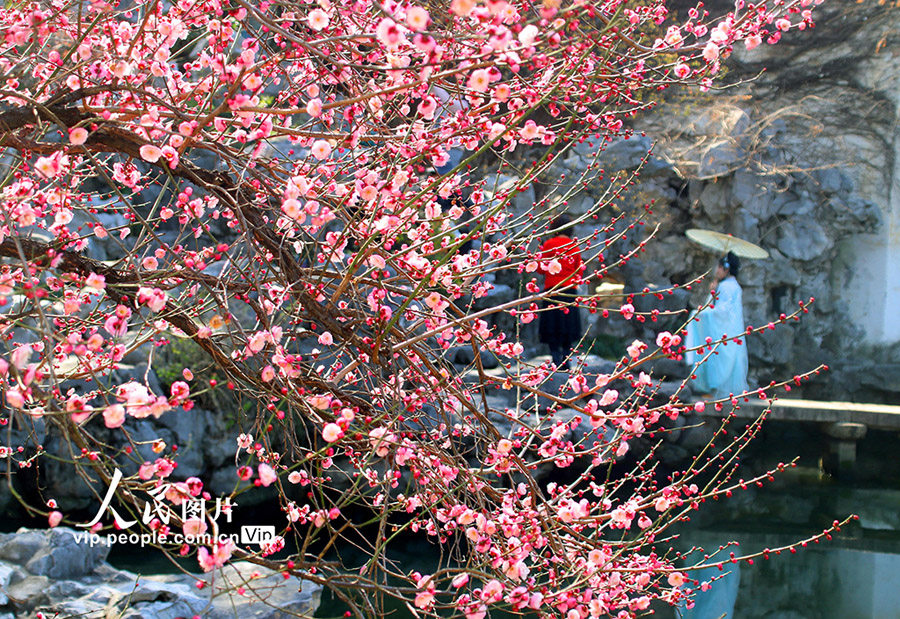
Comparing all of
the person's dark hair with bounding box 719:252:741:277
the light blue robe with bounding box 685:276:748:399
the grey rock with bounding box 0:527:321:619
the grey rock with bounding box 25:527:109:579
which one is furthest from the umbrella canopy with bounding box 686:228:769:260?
the grey rock with bounding box 25:527:109:579

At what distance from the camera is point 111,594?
12.7 ft

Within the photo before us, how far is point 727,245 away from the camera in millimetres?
7953

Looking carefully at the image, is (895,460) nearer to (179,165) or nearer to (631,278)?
(631,278)

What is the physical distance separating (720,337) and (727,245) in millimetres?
1009

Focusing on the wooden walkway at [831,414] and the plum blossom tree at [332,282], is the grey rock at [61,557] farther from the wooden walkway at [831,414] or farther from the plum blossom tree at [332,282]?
the wooden walkway at [831,414]

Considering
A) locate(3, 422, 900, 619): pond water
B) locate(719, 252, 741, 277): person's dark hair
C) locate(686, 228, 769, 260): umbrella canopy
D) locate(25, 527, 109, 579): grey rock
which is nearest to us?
locate(25, 527, 109, 579): grey rock

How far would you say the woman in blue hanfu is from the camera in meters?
7.34

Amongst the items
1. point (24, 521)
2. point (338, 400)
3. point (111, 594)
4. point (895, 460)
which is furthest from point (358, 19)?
point (895, 460)

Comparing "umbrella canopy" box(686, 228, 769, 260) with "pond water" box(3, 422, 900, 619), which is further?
"umbrella canopy" box(686, 228, 769, 260)

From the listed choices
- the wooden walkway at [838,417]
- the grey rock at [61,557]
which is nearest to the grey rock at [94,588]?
the grey rock at [61,557]

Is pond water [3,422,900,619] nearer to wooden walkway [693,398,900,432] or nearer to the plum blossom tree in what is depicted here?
wooden walkway [693,398,900,432]

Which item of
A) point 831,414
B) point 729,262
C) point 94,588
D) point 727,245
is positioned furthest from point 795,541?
point 94,588

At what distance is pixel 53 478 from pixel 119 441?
500mm

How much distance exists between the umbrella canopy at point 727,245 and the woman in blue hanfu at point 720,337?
35 centimetres
